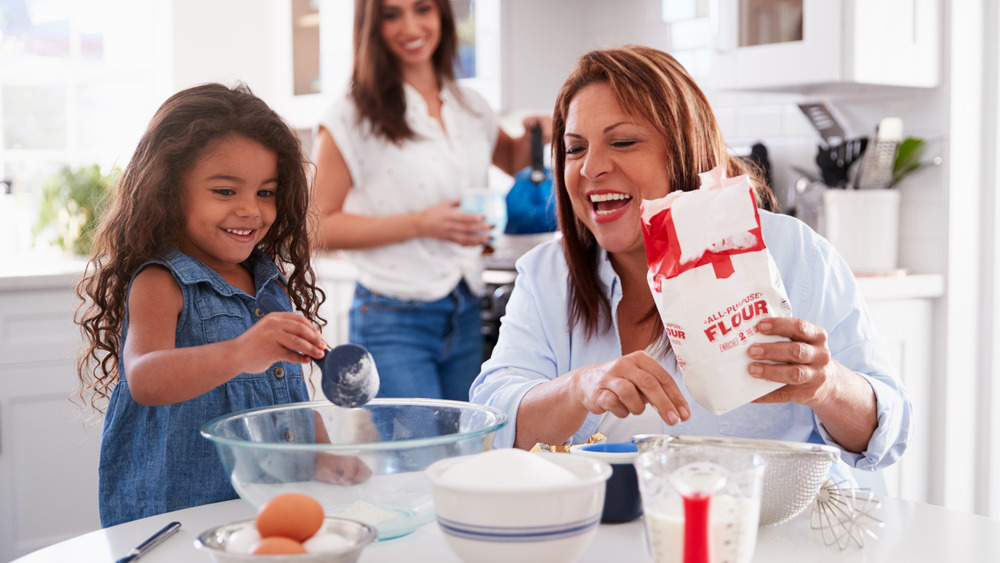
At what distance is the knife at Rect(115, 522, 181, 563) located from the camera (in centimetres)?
94

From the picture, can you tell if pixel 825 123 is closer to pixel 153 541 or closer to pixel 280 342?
pixel 280 342

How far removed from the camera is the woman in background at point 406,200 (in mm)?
2338

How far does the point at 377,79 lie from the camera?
7.77 feet

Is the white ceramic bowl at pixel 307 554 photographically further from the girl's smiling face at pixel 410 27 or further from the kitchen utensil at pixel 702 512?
the girl's smiling face at pixel 410 27

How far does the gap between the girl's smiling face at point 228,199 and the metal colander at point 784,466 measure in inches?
29.7

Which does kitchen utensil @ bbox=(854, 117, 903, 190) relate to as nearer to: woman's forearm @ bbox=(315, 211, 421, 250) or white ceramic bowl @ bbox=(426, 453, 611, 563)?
woman's forearm @ bbox=(315, 211, 421, 250)

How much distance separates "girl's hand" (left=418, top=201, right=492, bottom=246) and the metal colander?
1.39m

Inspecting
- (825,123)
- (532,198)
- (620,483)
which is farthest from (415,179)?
(620,483)

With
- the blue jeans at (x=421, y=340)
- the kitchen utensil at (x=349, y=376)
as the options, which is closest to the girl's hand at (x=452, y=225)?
the blue jeans at (x=421, y=340)

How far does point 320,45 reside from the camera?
4.11m

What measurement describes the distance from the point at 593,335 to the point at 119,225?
0.76m

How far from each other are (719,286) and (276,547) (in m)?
0.49

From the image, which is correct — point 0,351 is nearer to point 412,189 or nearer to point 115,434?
point 412,189

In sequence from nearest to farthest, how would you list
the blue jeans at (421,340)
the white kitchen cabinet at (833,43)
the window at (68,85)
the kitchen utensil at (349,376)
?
1. the kitchen utensil at (349,376)
2. the blue jeans at (421,340)
3. the white kitchen cabinet at (833,43)
4. the window at (68,85)
